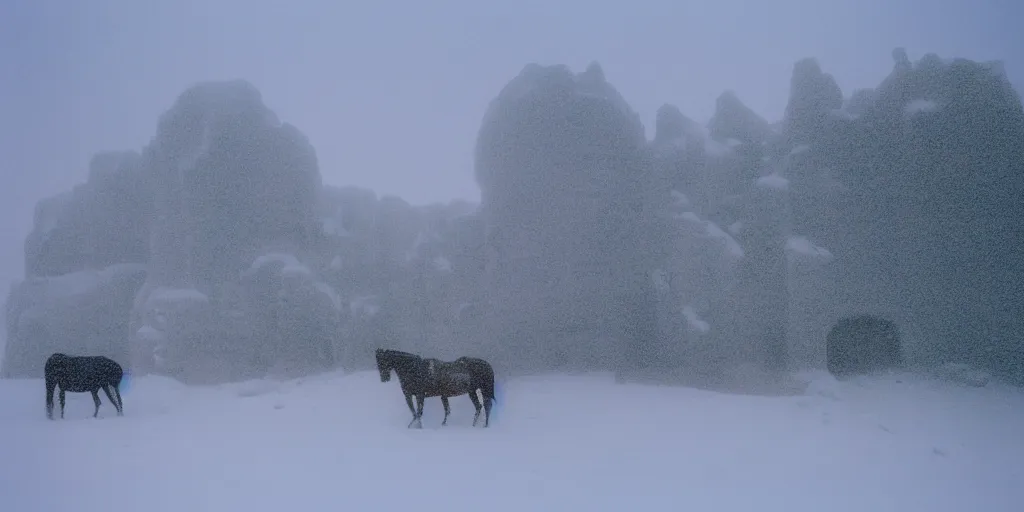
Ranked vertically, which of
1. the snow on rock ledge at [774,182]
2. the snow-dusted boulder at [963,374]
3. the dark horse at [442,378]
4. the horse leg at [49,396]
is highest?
the snow on rock ledge at [774,182]

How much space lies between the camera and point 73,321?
13.3 meters

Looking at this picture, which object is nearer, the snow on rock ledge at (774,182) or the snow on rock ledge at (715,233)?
the snow on rock ledge at (715,233)

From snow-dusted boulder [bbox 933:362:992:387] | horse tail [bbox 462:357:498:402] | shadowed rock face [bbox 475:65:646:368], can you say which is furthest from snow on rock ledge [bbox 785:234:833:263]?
horse tail [bbox 462:357:498:402]

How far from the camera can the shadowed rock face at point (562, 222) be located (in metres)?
11.7

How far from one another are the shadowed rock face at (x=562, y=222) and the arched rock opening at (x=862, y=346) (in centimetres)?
473

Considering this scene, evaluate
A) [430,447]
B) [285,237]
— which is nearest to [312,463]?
[430,447]

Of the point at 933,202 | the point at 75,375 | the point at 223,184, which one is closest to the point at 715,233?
the point at 933,202

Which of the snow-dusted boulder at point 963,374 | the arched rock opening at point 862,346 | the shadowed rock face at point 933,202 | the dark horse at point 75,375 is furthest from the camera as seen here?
the arched rock opening at point 862,346

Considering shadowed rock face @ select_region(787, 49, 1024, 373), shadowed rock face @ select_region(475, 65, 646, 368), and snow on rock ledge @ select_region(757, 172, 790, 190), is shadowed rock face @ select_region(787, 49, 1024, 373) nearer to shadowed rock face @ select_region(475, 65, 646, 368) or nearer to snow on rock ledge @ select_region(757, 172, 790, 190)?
snow on rock ledge @ select_region(757, 172, 790, 190)

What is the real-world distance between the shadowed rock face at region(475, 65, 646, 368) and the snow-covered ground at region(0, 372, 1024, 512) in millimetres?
2257

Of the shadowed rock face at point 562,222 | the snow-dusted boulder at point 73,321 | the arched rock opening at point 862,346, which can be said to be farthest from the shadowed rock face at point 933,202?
the snow-dusted boulder at point 73,321

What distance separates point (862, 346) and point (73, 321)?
20078 mm

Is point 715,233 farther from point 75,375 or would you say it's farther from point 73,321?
point 73,321

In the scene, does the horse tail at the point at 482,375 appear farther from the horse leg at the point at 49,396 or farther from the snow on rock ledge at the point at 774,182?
the snow on rock ledge at the point at 774,182
